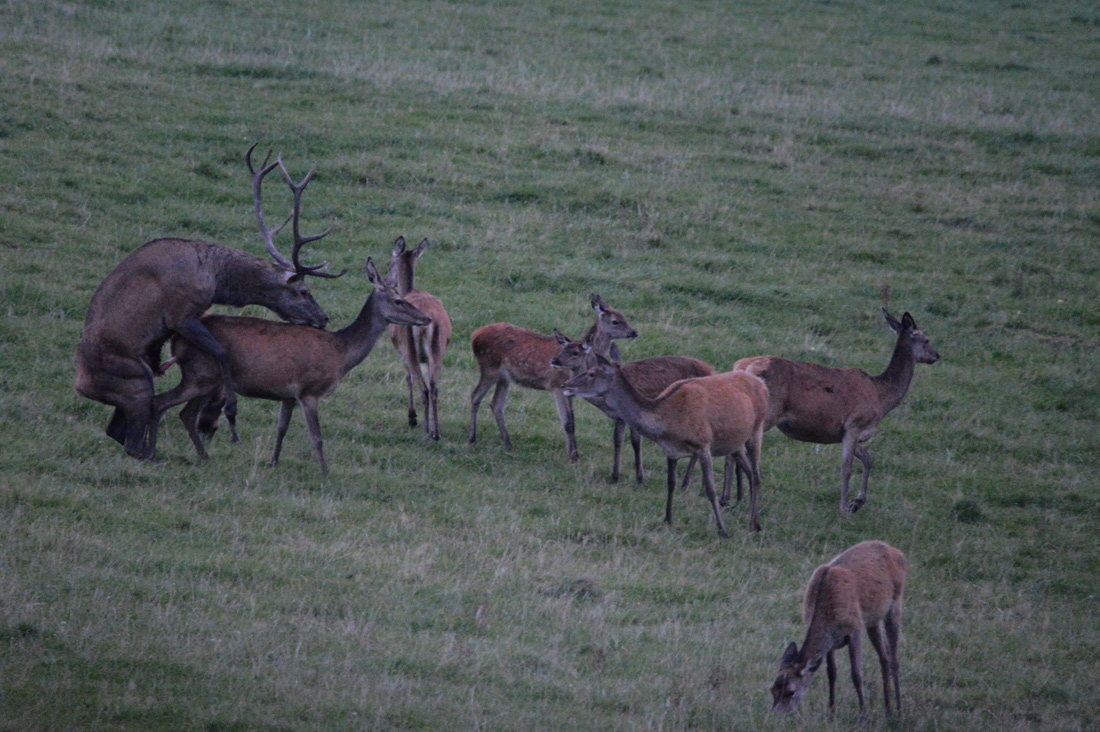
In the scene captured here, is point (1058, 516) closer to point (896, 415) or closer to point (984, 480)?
point (984, 480)

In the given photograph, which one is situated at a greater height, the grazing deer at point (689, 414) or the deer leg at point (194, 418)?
the grazing deer at point (689, 414)

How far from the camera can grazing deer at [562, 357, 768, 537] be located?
9719mm

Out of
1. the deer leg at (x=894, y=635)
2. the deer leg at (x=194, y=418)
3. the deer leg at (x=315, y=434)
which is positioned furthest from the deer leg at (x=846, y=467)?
the deer leg at (x=194, y=418)

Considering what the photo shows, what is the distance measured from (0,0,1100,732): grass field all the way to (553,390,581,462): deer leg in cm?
24

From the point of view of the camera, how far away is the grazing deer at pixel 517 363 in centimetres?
1146

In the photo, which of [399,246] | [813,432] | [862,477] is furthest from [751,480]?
[399,246]

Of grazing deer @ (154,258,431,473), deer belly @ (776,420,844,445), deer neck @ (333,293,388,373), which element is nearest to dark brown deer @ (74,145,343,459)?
grazing deer @ (154,258,431,473)

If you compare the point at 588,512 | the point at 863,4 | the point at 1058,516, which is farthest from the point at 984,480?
the point at 863,4

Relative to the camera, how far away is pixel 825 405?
35.5 ft

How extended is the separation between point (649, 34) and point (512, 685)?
21214 millimetres

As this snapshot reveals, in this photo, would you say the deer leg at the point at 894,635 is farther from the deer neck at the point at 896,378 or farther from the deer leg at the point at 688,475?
the deer neck at the point at 896,378

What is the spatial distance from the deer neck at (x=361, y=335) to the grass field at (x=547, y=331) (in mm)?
785

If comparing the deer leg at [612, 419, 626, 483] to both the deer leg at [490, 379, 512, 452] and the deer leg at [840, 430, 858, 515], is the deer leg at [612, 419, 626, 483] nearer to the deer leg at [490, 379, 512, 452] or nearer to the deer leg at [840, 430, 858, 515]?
the deer leg at [490, 379, 512, 452]

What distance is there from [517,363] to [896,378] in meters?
3.61
